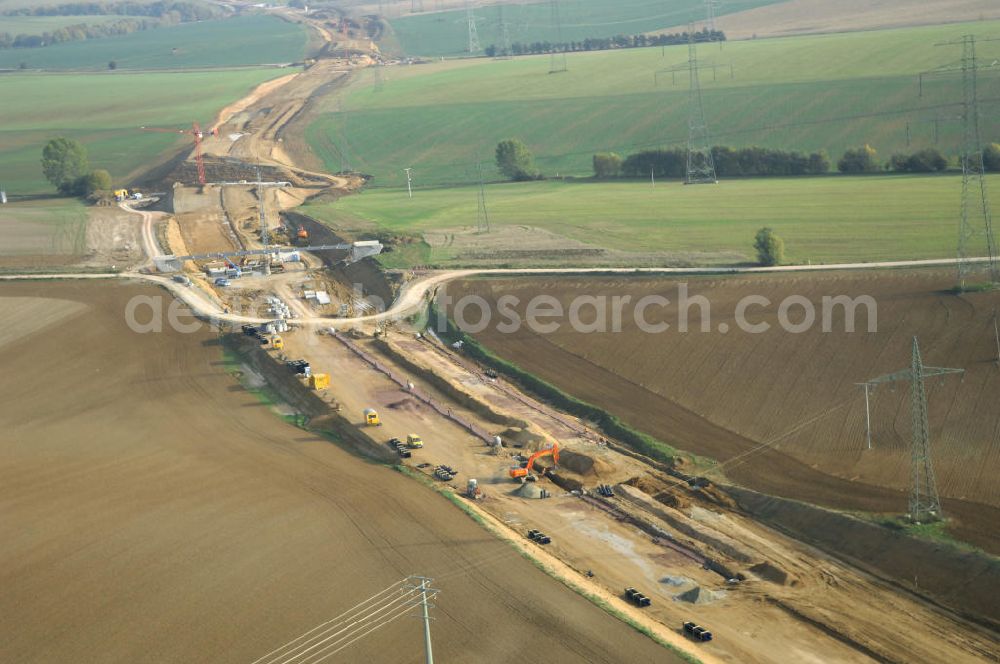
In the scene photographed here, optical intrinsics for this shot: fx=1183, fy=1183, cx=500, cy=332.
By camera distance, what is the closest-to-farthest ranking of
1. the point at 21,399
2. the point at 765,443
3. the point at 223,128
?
the point at 765,443, the point at 21,399, the point at 223,128

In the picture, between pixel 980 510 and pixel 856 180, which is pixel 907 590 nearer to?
pixel 980 510

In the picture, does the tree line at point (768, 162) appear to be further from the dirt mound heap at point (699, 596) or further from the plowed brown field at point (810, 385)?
the dirt mound heap at point (699, 596)

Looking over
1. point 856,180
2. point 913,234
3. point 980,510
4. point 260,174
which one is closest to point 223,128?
point 260,174

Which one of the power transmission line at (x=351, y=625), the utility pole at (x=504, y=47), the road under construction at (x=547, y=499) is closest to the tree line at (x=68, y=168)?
the road under construction at (x=547, y=499)

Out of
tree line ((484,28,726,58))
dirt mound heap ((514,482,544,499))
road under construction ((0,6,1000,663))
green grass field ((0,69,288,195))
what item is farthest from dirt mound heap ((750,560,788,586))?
tree line ((484,28,726,58))

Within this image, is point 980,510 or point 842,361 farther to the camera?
point 842,361

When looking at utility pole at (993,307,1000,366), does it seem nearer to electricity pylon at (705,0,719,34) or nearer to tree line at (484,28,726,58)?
electricity pylon at (705,0,719,34)

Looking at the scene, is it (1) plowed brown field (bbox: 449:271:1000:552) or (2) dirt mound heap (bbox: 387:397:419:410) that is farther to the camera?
(2) dirt mound heap (bbox: 387:397:419:410)
